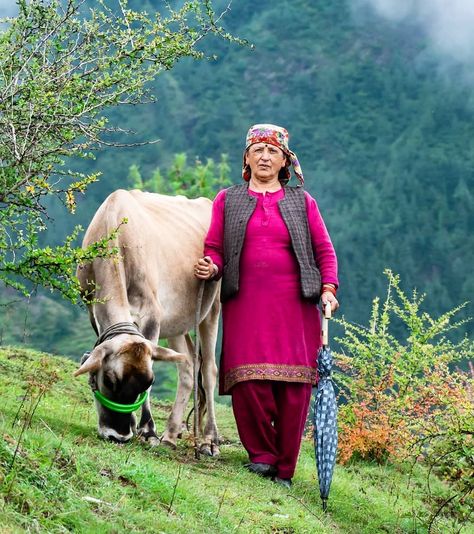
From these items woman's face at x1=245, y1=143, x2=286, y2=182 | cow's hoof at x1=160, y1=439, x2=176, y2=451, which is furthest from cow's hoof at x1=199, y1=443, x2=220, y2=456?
Result: woman's face at x1=245, y1=143, x2=286, y2=182

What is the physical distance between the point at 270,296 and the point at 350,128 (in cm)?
9395

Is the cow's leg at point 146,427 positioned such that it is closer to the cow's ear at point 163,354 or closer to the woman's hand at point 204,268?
the cow's ear at point 163,354

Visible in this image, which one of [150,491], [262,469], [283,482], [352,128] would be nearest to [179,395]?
[262,469]

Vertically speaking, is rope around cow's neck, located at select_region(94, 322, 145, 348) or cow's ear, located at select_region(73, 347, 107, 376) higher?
rope around cow's neck, located at select_region(94, 322, 145, 348)

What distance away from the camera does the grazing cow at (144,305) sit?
7059mm

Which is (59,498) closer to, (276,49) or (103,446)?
(103,446)

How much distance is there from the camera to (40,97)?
6344 mm

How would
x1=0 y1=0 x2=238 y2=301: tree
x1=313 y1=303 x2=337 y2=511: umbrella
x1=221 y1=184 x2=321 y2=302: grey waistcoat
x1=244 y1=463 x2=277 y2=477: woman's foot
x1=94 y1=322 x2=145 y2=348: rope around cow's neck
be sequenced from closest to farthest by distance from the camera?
1. x1=0 y1=0 x2=238 y2=301: tree
2. x1=313 y1=303 x2=337 y2=511: umbrella
3. x1=94 y1=322 x2=145 y2=348: rope around cow's neck
4. x1=244 y1=463 x2=277 y2=477: woman's foot
5. x1=221 y1=184 x2=321 y2=302: grey waistcoat

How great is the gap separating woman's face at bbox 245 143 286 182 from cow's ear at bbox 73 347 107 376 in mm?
1848

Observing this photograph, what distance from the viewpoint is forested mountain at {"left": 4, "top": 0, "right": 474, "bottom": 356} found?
80125mm

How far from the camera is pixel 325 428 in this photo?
7.16 m

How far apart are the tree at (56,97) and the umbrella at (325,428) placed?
1.77 meters

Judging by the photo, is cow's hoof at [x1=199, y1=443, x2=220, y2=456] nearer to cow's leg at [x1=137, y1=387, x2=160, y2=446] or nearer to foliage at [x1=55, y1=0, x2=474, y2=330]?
cow's leg at [x1=137, y1=387, x2=160, y2=446]

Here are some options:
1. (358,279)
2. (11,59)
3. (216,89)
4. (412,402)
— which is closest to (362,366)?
(412,402)
